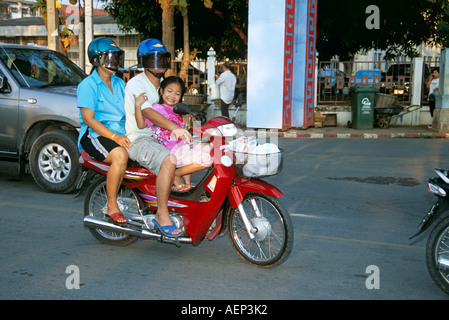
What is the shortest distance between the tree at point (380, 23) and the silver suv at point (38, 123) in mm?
18172

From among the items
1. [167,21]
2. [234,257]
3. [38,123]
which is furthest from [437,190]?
[167,21]

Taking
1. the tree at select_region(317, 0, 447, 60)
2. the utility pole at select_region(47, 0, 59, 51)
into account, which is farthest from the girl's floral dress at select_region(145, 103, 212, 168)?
the tree at select_region(317, 0, 447, 60)

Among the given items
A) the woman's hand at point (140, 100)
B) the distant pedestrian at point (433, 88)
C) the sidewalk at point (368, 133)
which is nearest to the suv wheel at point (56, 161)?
the woman's hand at point (140, 100)

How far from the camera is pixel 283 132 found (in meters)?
16.7

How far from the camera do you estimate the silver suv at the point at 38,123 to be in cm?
796

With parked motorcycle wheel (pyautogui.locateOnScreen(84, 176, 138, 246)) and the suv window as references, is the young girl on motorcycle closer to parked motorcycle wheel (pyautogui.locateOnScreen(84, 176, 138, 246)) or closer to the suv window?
parked motorcycle wheel (pyautogui.locateOnScreen(84, 176, 138, 246))

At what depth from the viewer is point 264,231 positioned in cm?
479

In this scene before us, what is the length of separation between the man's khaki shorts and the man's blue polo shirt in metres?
0.47

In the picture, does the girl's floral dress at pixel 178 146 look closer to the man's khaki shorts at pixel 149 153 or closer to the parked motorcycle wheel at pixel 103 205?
the man's khaki shorts at pixel 149 153

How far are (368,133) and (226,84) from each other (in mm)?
4445

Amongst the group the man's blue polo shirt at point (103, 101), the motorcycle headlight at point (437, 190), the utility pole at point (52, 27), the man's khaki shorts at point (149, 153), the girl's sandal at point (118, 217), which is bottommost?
the girl's sandal at point (118, 217)

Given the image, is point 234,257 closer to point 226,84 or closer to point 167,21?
point 226,84

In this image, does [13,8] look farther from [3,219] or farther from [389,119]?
[3,219]
